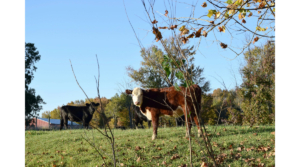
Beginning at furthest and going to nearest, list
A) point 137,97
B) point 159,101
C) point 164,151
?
point 159,101, point 137,97, point 164,151

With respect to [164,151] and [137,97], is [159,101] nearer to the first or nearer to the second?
[137,97]

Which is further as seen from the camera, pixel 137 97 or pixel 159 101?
pixel 159 101

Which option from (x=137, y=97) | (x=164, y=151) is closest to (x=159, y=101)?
(x=137, y=97)

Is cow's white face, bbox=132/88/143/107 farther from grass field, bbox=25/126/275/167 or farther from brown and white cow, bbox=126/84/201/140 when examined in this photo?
grass field, bbox=25/126/275/167

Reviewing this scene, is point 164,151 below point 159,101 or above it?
below

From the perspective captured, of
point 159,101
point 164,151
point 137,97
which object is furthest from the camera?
point 159,101

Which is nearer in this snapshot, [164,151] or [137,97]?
[164,151]

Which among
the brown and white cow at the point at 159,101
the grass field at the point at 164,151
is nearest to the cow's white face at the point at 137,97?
the brown and white cow at the point at 159,101

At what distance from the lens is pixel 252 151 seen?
6.41m

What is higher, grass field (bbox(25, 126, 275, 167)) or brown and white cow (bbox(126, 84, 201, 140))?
brown and white cow (bbox(126, 84, 201, 140))

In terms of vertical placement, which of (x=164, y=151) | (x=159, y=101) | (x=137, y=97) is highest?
(x=137, y=97)

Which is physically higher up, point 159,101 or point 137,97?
point 137,97

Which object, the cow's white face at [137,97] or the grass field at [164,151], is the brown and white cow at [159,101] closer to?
the cow's white face at [137,97]

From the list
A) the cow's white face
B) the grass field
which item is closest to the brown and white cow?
the cow's white face
